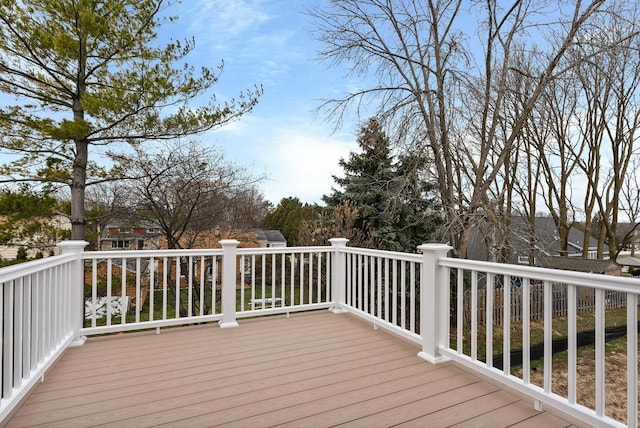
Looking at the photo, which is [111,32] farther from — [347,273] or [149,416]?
[149,416]

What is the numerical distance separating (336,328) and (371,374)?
44.8 inches

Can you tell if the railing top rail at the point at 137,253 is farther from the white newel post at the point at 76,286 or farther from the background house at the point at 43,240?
the background house at the point at 43,240

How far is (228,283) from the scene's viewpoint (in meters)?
3.76

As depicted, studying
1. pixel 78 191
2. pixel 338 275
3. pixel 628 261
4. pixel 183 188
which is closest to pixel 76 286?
pixel 338 275

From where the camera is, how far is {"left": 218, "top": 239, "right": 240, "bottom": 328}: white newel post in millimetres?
3738

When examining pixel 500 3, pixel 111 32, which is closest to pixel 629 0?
pixel 500 3

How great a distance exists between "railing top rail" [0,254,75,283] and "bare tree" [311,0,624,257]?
5758 millimetres

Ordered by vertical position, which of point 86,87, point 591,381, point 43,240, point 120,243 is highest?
point 86,87

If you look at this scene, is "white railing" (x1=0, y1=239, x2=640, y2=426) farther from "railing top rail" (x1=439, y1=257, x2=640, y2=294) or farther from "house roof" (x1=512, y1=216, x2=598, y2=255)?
"house roof" (x1=512, y1=216, x2=598, y2=255)

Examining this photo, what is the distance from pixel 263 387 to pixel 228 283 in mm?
1591

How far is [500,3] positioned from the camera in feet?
24.7

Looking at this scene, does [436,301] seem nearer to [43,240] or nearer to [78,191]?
[78,191]

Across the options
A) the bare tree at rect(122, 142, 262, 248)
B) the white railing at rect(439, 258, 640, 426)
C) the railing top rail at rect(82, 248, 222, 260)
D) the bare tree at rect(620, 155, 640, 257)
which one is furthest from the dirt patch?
the bare tree at rect(620, 155, 640, 257)

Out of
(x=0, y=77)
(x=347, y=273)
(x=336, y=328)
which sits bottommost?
(x=336, y=328)
